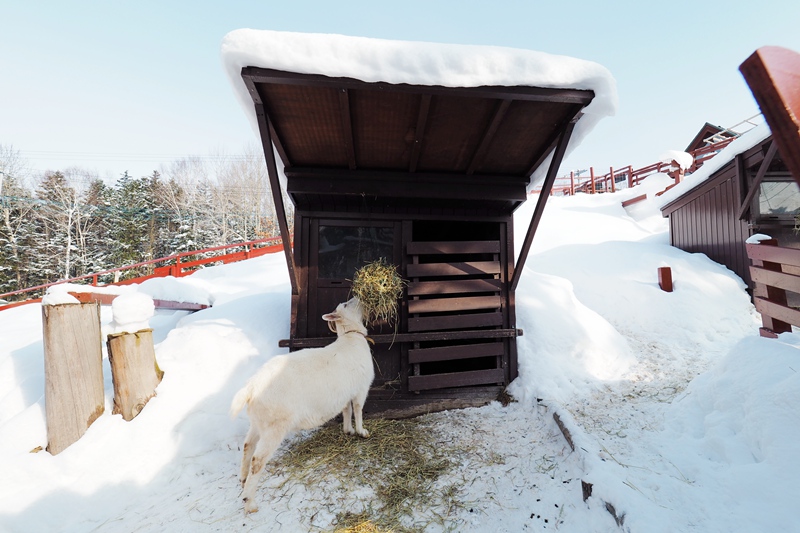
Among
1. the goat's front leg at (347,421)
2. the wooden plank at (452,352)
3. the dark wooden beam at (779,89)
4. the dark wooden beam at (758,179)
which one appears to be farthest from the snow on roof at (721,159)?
the goat's front leg at (347,421)

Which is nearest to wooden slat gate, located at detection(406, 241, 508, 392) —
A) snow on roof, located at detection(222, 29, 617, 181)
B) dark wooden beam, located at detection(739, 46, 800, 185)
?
snow on roof, located at detection(222, 29, 617, 181)

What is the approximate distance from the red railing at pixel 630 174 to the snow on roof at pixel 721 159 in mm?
5671

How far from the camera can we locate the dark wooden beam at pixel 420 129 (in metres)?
3.19

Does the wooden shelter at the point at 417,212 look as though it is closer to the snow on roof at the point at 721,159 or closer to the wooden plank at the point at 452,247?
the wooden plank at the point at 452,247

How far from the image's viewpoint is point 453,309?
493 centimetres

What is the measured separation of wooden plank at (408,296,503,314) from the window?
786 mm

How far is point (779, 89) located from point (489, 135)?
302 cm

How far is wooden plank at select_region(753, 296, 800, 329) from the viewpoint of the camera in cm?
413

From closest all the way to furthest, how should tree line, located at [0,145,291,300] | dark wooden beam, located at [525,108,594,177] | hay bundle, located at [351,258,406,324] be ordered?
dark wooden beam, located at [525,108,594,177] < hay bundle, located at [351,258,406,324] < tree line, located at [0,145,291,300]

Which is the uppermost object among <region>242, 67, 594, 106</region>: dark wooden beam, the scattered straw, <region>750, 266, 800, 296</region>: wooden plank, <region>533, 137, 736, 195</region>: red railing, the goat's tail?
<region>533, 137, 736, 195</region>: red railing

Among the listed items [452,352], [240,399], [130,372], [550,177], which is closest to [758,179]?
[550,177]

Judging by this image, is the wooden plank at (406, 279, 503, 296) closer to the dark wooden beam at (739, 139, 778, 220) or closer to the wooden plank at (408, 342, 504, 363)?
the wooden plank at (408, 342, 504, 363)

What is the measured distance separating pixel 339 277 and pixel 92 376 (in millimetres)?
2908

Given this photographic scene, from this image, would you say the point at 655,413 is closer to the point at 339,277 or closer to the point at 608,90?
the point at 608,90
